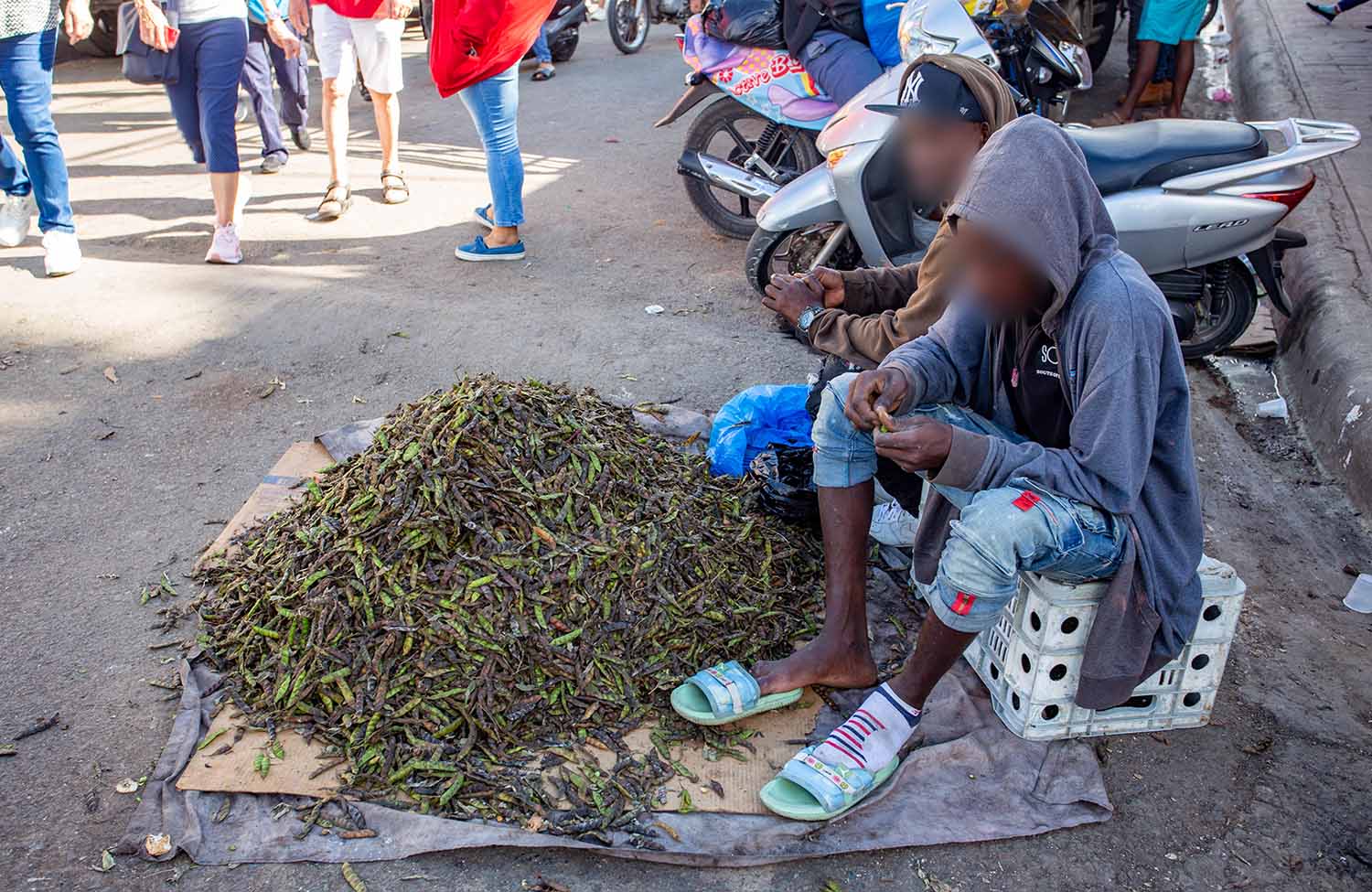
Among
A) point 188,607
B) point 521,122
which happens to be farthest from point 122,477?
point 521,122

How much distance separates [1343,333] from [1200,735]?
8.27 feet

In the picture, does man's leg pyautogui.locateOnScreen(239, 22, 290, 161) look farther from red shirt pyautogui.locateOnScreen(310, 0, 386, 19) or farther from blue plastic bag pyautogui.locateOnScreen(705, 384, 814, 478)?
blue plastic bag pyautogui.locateOnScreen(705, 384, 814, 478)

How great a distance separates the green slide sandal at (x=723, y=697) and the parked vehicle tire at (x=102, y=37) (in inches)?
407

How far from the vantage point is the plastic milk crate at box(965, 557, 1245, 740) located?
2.39 meters

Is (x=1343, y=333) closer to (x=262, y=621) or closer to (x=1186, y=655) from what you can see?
(x=1186, y=655)

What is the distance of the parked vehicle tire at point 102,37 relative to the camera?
10.4 m

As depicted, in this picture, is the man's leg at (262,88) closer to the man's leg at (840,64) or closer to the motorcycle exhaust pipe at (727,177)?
the motorcycle exhaust pipe at (727,177)

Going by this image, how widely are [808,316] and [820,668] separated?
104cm

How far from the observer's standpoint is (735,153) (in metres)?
5.74

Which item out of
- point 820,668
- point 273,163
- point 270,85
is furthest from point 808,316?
point 270,85

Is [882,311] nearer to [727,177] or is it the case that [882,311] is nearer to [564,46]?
[727,177]

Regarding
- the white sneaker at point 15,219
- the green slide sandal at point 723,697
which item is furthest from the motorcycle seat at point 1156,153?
the white sneaker at point 15,219

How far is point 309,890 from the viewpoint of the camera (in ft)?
7.13

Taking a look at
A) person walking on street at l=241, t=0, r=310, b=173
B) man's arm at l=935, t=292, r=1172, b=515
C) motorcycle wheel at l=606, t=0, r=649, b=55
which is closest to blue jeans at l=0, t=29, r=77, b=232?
person walking on street at l=241, t=0, r=310, b=173
